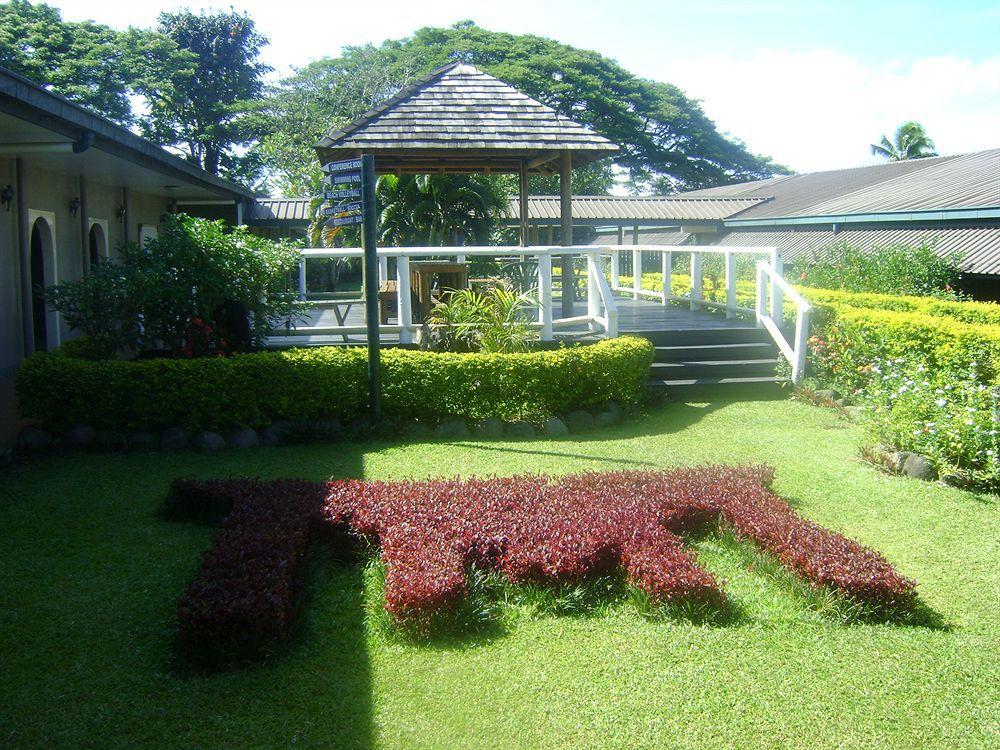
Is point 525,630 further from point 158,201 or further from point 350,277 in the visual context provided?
point 350,277

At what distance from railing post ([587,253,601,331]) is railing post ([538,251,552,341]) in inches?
26.7

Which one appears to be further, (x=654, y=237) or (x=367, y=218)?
(x=654, y=237)

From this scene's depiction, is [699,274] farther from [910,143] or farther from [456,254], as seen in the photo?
[910,143]

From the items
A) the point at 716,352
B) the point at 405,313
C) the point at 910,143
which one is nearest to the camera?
the point at 405,313

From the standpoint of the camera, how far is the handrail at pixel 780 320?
11219 millimetres

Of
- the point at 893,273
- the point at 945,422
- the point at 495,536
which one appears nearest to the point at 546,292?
the point at 945,422

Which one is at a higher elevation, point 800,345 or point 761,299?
point 761,299

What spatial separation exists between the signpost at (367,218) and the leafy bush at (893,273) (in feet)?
31.5

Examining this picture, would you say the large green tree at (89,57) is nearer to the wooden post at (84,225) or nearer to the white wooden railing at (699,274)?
the wooden post at (84,225)

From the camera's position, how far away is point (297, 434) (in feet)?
29.7

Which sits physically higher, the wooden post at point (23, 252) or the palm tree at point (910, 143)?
the palm tree at point (910, 143)

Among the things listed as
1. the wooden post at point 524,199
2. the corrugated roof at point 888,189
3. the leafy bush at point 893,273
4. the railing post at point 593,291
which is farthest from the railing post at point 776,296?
the corrugated roof at point 888,189

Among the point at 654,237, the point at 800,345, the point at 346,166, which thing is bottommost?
the point at 800,345

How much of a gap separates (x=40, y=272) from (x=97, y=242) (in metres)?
2.85
